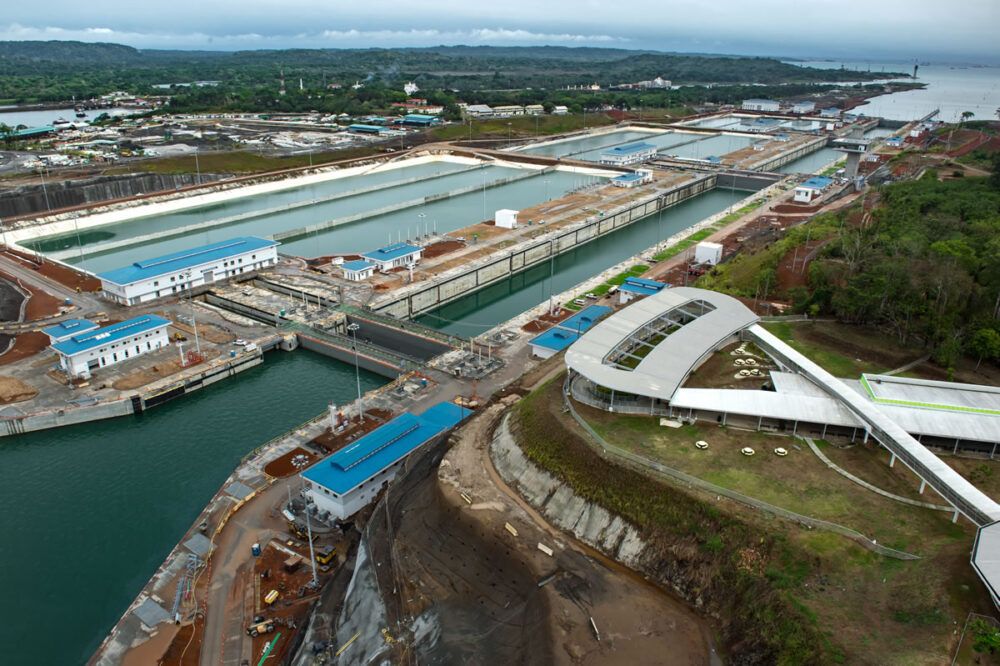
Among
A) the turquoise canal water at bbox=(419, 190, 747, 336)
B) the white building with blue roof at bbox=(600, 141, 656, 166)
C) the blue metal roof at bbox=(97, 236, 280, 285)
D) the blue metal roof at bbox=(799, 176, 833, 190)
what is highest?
the white building with blue roof at bbox=(600, 141, 656, 166)

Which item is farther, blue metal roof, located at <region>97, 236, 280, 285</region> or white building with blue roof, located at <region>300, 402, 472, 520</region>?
blue metal roof, located at <region>97, 236, 280, 285</region>

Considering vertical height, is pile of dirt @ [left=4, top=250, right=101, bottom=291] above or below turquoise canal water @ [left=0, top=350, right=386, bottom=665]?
above

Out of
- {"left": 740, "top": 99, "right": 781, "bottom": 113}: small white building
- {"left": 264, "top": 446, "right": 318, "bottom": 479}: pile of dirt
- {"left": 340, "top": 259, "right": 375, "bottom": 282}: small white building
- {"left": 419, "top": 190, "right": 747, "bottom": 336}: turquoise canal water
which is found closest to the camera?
{"left": 264, "top": 446, "right": 318, "bottom": 479}: pile of dirt

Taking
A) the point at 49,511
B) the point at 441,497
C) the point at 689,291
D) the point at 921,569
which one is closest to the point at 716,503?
the point at 921,569

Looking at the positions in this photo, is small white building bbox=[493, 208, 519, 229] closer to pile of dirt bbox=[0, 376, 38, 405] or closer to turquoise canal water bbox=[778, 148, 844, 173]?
pile of dirt bbox=[0, 376, 38, 405]

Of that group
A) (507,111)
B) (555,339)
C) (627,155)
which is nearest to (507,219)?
(555,339)

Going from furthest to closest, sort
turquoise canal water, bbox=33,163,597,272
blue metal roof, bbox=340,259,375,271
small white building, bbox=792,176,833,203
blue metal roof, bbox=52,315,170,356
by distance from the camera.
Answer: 1. small white building, bbox=792,176,833,203
2. turquoise canal water, bbox=33,163,597,272
3. blue metal roof, bbox=340,259,375,271
4. blue metal roof, bbox=52,315,170,356

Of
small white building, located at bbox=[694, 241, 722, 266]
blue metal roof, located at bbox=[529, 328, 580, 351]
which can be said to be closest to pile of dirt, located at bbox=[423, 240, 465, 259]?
small white building, located at bbox=[694, 241, 722, 266]
